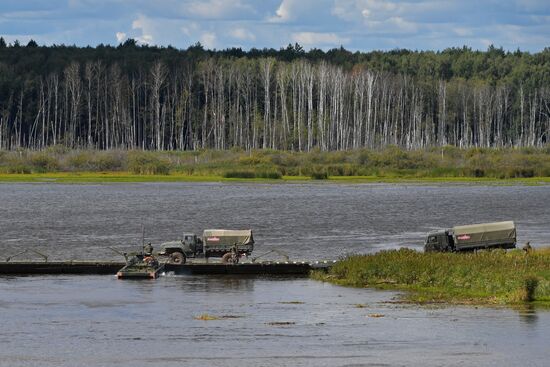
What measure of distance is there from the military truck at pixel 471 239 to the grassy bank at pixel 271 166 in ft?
304

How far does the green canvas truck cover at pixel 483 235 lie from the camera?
52.5 m

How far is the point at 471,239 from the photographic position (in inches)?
2074

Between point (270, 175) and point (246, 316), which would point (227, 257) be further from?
point (270, 175)

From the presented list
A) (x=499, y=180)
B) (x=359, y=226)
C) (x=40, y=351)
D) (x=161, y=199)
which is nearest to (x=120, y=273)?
(x=40, y=351)

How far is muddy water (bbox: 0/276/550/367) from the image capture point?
3434 centimetres

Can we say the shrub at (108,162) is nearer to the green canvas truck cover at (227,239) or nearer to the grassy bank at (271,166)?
the grassy bank at (271,166)

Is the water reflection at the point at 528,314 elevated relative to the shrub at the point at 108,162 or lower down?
lower down

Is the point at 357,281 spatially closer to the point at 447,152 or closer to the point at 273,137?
the point at 447,152

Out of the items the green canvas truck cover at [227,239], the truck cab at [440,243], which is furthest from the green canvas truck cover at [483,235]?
the green canvas truck cover at [227,239]

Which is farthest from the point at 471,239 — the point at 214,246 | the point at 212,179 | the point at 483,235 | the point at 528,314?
the point at 212,179

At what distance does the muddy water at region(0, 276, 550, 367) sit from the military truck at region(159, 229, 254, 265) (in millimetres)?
3868

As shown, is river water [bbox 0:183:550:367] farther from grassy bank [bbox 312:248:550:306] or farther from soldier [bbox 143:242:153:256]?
soldier [bbox 143:242:153:256]

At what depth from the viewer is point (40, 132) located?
19562 centimetres

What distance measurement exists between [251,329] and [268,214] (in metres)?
54.8
